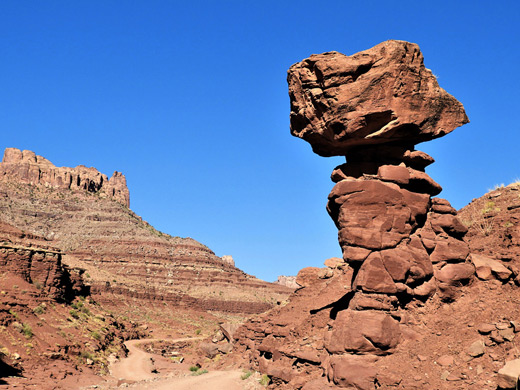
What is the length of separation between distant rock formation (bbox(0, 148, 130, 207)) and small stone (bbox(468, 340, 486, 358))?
158 metres

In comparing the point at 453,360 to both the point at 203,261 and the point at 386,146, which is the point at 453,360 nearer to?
the point at 386,146

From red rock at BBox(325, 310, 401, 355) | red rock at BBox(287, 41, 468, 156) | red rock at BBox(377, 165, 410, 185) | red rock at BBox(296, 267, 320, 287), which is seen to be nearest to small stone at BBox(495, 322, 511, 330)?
red rock at BBox(325, 310, 401, 355)

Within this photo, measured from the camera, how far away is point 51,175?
155 m

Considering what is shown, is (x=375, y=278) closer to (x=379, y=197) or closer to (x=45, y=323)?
(x=379, y=197)

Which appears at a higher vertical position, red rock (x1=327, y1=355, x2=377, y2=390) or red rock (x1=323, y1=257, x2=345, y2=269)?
red rock (x1=323, y1=257, x2=345, y2=269)

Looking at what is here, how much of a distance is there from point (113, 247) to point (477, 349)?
107 metres

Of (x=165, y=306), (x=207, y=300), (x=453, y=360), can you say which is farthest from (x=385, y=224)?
(x=207, y=300)

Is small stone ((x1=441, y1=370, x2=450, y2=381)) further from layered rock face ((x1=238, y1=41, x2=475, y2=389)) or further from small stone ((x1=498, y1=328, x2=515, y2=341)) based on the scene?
layered rock face ((x1=238, y1=41, x2=475, y2=389))

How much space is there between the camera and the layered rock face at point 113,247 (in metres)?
87.1

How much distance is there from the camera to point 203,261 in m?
113

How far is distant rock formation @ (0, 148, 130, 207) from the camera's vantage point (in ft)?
497

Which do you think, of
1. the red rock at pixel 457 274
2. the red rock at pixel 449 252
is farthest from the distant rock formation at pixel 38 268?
the red rock at pixel 457 274

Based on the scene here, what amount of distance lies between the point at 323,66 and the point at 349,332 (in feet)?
25.0

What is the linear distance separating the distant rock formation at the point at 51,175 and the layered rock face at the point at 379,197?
15298 centimetres
